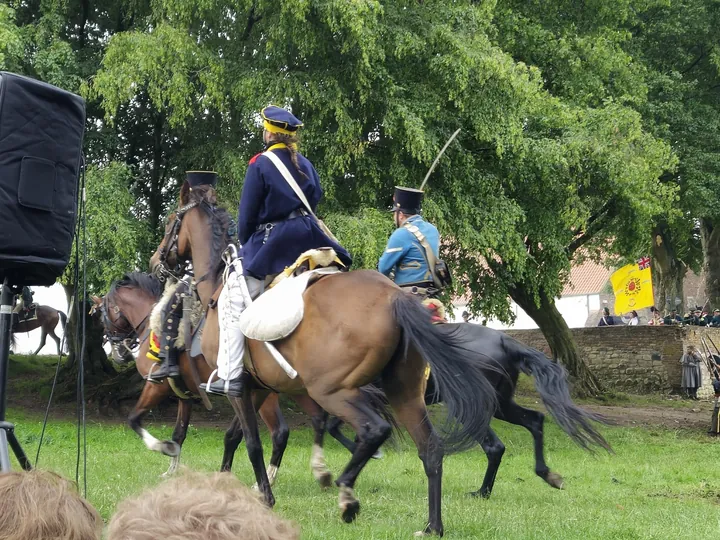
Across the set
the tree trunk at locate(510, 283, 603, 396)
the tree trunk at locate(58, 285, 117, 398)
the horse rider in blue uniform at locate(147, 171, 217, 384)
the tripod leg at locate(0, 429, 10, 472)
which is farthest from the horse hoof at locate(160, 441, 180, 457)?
the tree trunk at locate(510, 283, 603, 396)

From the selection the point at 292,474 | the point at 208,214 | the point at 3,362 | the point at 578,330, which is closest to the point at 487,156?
the point at 292,474

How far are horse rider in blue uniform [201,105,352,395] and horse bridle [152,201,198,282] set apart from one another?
4.09 feet

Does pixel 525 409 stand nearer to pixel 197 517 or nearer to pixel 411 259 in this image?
pixel 411 259

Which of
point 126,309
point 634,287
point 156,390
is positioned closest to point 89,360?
point 126,309

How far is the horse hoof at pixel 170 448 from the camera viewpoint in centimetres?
935

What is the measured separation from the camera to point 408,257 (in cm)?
883

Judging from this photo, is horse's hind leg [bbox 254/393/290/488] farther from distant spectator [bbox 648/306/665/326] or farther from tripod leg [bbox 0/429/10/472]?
distant spectator [bbox 648/306/665/326]

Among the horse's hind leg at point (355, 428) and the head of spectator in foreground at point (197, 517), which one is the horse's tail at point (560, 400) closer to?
the horse's hind leg at point (355, 428)

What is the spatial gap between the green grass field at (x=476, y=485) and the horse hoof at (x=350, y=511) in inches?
2.4

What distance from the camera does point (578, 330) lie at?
3391 cm

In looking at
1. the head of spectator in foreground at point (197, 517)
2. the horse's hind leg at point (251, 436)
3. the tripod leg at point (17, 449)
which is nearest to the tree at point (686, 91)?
the horse's hind leg at point (251, 436)

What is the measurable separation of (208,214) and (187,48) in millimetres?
7196

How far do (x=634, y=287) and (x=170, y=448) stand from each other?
28702 millimetres

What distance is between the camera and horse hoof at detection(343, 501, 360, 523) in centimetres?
649
